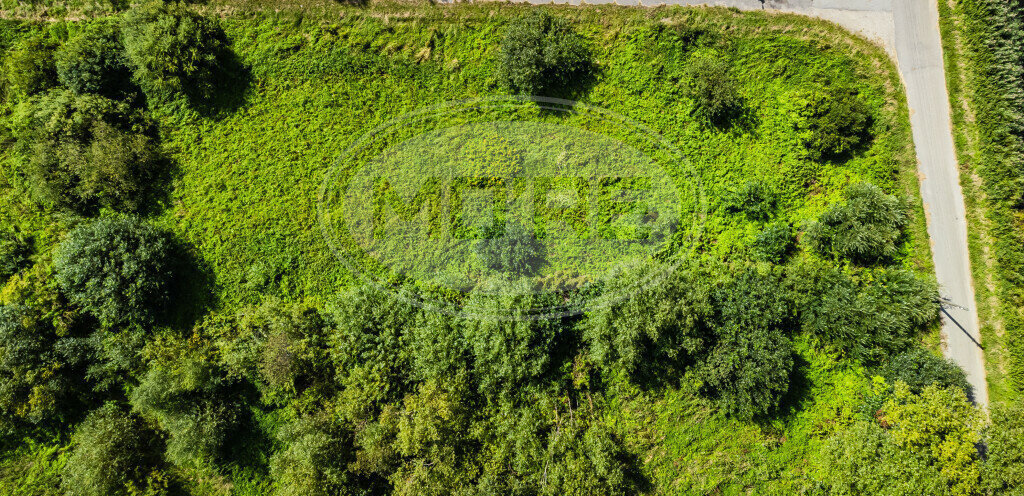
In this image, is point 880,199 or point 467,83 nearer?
point 880,199

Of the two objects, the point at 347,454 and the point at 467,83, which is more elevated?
the point at 467,83

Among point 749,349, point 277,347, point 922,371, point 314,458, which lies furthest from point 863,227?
Result: point 277,347

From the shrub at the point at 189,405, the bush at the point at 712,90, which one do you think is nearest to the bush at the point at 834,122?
the bush at the point at 712,90

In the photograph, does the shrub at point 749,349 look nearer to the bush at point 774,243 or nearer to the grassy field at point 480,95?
the bush at point 774,243

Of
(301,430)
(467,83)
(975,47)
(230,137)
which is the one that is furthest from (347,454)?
(975,47)

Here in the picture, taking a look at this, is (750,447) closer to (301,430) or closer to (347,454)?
(347,454)
